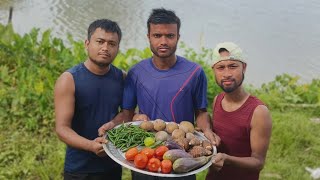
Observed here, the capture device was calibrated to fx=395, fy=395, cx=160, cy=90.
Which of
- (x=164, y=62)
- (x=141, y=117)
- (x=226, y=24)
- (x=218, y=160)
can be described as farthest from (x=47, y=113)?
(x=226, y=24)

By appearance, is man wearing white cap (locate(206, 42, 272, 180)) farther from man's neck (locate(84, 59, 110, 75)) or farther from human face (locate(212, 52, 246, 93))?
man's neck (locate(84, 59, 110, 75))

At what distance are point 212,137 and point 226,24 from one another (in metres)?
8.12

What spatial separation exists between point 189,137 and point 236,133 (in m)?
0.30

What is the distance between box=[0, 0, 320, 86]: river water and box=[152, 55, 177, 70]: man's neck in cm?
498

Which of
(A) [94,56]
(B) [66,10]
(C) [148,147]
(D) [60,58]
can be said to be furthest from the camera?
(B) [66,10]

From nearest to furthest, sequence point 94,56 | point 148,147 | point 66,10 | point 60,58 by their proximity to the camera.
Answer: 1. point 148,147
2. point 94,56
3. point 60,58
4. point 66,10

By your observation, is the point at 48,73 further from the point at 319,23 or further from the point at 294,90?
the point at 319,23

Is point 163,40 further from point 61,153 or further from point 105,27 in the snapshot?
point 61,153

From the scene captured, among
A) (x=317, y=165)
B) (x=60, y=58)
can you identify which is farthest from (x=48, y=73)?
(x=317, y=165)

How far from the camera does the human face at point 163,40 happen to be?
2.57 m

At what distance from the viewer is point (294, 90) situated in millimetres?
6273

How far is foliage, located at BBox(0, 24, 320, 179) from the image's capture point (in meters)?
4.07

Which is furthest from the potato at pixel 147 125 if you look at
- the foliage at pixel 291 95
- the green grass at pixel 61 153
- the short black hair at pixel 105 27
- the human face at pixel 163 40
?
the foliage at pixel 291 95

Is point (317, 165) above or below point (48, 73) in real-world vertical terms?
below
